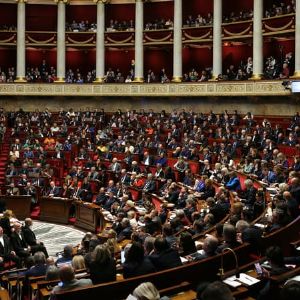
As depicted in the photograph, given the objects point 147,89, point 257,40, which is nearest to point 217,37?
point 257,40

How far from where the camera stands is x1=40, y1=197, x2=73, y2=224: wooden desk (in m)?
16.7

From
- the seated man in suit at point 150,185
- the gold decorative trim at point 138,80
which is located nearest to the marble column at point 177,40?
the gold decorative trim at point 138,80

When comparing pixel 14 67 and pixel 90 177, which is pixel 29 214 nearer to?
pixel 90 177

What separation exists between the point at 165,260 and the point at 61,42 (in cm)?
2414

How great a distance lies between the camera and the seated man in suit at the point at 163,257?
21.8ft

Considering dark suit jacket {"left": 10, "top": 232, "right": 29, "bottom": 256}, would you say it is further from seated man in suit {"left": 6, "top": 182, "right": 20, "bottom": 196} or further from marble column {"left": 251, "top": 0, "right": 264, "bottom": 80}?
marble column {"left": 251, "top": 0, "right": 264, "bottom": 80}

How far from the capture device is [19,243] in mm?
10797

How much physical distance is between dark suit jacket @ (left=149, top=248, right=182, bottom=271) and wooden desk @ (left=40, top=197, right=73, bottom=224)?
1020 cm

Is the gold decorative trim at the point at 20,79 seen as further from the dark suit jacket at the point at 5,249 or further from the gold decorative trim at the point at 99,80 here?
the dark suit jacket at the point at 5,249

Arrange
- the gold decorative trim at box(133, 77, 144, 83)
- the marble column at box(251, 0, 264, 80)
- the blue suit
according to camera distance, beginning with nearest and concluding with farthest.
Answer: the blue suit, the marble column at box(251, 0, 264, 80), the gold decorative trim at box(133, 77, 144, 83)

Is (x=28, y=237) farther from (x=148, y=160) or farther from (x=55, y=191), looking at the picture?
(x=148, y=160)

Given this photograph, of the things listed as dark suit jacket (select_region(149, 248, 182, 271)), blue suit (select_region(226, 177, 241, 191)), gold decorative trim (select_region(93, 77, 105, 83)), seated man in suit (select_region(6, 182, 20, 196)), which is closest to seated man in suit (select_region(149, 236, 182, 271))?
dark suit jacket (select_region(149, 248, 182, 271))

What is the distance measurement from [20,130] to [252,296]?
18783mm

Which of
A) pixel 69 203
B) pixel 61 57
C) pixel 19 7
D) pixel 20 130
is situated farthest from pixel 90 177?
pixel 19 7
